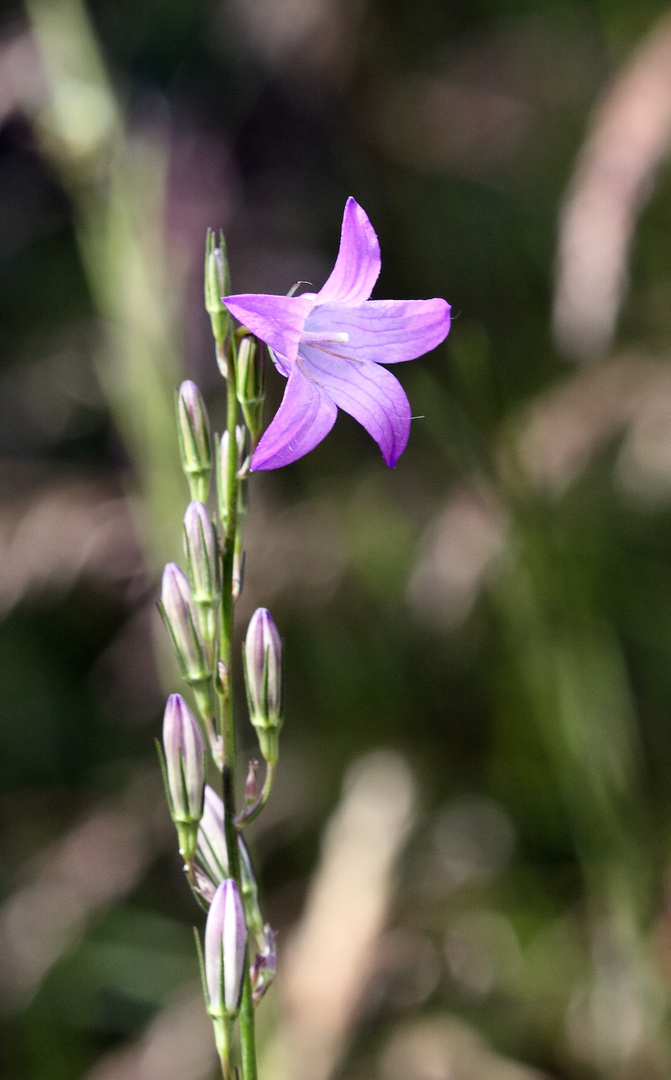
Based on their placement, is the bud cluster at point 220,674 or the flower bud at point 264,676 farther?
the flower bud at point 264,676

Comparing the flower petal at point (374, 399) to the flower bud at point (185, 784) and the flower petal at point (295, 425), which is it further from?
the flower bud at point (185, 784)

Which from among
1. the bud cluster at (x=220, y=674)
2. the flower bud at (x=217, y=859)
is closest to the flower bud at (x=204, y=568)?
the bud cluster at (x=220, y=674)

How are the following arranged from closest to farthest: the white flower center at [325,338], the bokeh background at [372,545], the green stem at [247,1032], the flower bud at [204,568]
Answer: the green stem at [247,1032] → the flower bud at [204,568] → the white flower center at [325,338] → the bokeh background at [372,545]

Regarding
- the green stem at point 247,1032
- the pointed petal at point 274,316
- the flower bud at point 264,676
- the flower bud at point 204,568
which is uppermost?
the pointed petal at point 274,316

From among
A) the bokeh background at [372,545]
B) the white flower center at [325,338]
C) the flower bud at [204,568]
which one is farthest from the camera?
the bokeh background at [372,545]

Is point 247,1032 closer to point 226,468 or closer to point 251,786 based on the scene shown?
point 251,786

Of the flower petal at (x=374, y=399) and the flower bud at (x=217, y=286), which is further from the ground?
the flower bud at (x=217, y=286)

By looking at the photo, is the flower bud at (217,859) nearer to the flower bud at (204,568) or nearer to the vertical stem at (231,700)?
the vertical stem at (231,700)

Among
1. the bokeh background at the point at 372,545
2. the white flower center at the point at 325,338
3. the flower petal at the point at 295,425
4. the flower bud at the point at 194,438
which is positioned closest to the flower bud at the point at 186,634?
the flower bud at the point at 194,438
